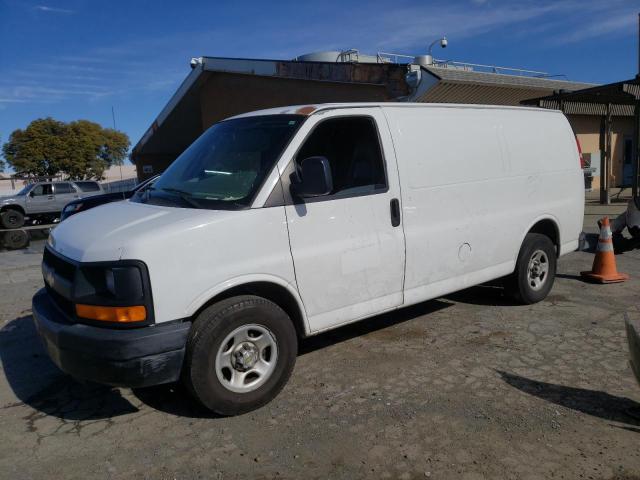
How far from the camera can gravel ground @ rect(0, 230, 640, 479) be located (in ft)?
9.89

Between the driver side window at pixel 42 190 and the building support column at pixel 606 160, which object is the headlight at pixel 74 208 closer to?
the driver side window at pixel 42 190

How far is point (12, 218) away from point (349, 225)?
20050mm

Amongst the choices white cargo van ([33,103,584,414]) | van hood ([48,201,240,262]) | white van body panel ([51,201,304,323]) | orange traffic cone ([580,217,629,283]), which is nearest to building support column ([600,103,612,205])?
orange traffic cone ([580,217,629,283])

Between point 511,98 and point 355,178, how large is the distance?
43.8 ft

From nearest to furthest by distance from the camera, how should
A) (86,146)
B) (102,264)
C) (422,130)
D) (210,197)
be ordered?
(102,264), (210,197), (422,130), (86,146)

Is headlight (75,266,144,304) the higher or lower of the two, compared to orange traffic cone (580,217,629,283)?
higher

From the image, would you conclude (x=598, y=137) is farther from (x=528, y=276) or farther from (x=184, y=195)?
(x=184, y=195)

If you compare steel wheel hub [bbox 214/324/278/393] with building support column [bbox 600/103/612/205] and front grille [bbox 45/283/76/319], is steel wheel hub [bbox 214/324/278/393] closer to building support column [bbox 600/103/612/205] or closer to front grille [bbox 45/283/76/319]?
front grille [bbox 45/283/76/319]

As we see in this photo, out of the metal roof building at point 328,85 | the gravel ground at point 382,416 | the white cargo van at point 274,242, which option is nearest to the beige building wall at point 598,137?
the metal roof building at point 328,85

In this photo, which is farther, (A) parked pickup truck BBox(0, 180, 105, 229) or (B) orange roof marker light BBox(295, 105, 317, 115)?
(A) parked pickup truck BBox(0, 180, 105, 229)

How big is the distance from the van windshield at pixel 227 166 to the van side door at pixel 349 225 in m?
0.21

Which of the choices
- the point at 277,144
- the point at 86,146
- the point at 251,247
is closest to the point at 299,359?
the point at 251,247

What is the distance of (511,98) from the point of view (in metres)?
15.8

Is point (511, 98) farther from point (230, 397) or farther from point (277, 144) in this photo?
point (230, 397)
